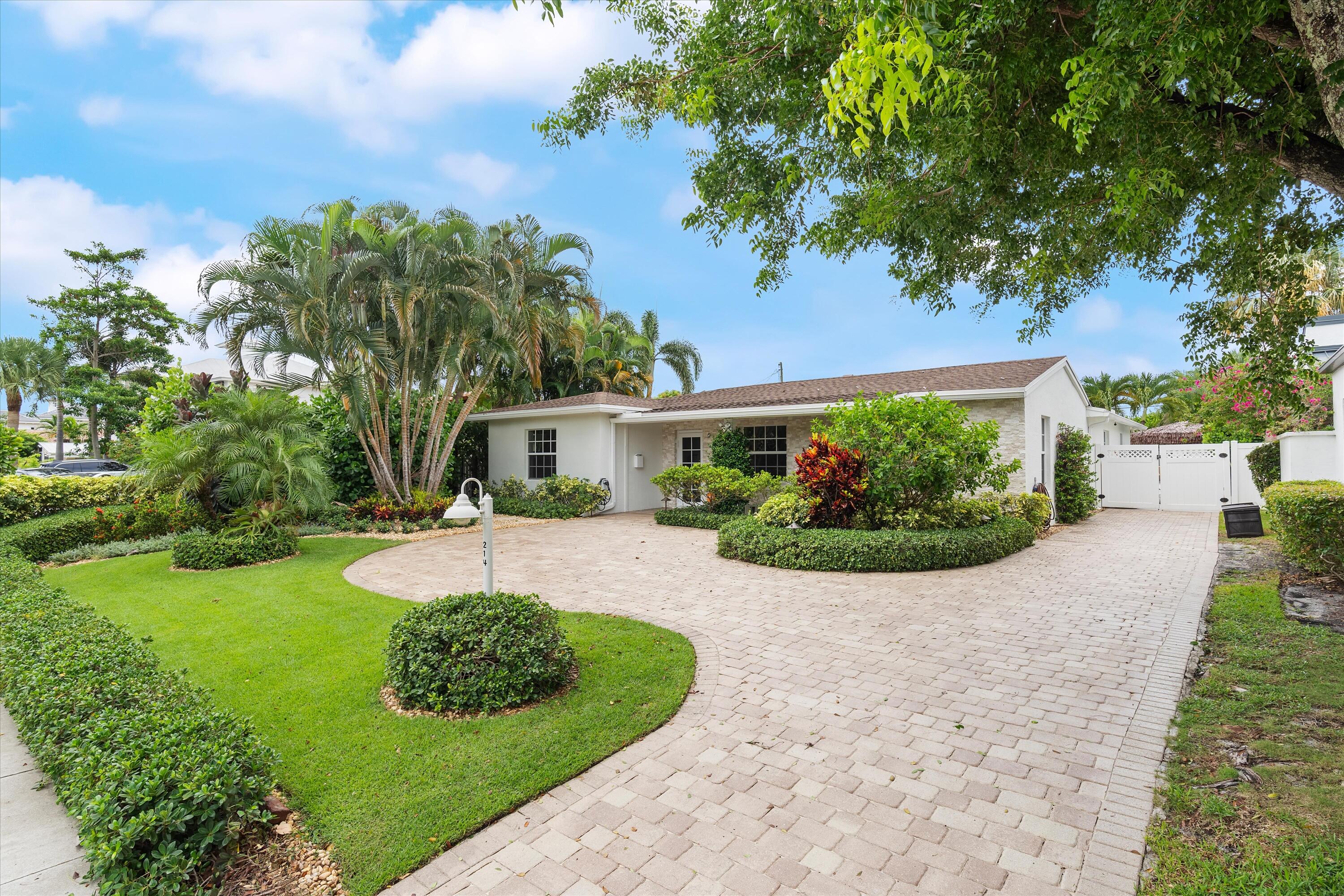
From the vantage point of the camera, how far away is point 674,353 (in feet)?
94.7

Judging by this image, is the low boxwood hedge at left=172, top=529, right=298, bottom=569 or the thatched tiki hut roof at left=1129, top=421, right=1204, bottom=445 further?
the thatched tiki hut roof at left=1129, top=421, right=1204, bottom=445

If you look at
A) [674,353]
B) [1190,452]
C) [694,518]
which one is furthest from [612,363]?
[1190,452]

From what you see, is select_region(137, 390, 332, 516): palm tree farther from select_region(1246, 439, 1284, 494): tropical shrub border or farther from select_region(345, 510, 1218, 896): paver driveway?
select_region(1246, 439, 1284, 494): tropical shrub border

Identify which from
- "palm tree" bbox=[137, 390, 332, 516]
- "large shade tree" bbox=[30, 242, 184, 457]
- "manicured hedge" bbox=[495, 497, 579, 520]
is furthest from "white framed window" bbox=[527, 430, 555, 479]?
"large shade tree" bbox=[30, 242, 184, 457]

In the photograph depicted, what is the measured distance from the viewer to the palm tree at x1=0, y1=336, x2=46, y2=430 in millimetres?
27016

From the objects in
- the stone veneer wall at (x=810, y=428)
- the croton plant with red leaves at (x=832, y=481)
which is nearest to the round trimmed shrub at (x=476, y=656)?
the croton plant with red leaves at (x=832, y=481)

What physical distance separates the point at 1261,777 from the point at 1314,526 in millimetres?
5705

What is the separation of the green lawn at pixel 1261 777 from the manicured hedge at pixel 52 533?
14419mm

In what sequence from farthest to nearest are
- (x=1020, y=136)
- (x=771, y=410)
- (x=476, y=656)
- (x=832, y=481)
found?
(x=771, y=410) < (x=832, y=481) < (x=1020, y=136) < (x=476, y=656)

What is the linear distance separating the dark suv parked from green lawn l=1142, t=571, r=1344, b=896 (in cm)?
3210

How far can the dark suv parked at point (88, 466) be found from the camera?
24.6 metres

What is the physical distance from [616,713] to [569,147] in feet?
16.3

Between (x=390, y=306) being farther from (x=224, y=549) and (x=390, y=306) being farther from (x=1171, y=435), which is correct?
(x=1171, y=435)

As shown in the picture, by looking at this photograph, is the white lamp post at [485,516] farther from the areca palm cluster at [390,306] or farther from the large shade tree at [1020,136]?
the areca palm cluster at [390,306]
